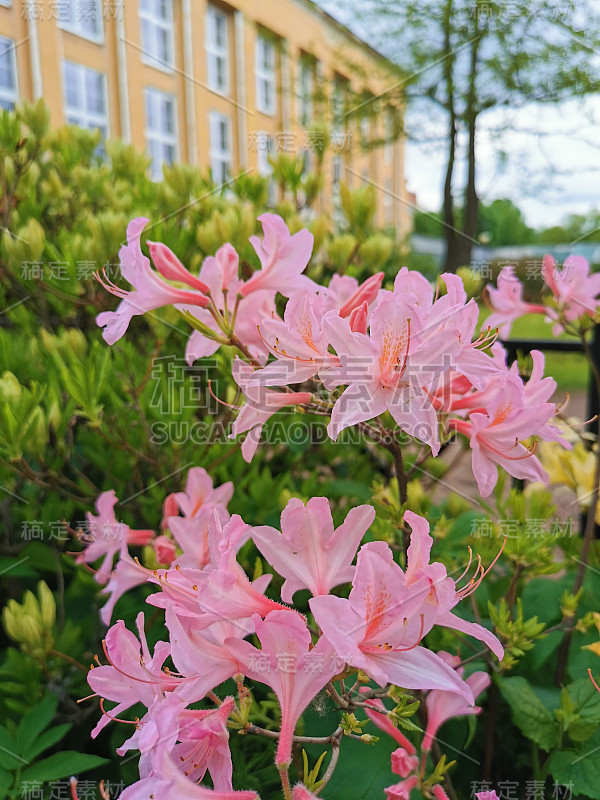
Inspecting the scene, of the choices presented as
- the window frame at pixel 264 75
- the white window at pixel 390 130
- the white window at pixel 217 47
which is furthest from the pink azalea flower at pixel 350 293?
the window frame at pixel 264 75

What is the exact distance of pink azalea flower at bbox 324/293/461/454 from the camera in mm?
426

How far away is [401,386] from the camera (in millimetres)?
456

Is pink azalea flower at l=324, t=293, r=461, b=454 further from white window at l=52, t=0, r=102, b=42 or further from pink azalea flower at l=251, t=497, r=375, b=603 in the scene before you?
white window at l=52, t=0, r=102, b=42

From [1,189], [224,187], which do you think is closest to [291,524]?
[224,187]

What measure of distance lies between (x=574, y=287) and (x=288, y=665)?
0.67 meters

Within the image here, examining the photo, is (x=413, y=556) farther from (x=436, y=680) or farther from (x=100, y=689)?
(x=100, y=689)

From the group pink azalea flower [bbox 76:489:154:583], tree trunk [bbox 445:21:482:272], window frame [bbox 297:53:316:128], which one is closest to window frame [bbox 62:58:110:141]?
window frame [bbox 297:53:316:128]

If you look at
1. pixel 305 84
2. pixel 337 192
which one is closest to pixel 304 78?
pixel 305 84

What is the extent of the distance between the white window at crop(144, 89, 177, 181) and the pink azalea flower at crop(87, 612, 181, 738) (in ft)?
29.5

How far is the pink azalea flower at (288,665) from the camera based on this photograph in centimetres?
36

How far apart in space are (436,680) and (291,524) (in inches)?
4.9

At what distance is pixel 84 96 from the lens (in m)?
7.88

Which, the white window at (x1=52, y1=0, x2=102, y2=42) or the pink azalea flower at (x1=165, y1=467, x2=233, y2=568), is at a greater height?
the white window at (x1=52, y1=0, x2=102, y2=42)

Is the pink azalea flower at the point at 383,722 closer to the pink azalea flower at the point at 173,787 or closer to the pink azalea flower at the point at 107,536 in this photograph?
the pink azalea flower at the point at 173,787
